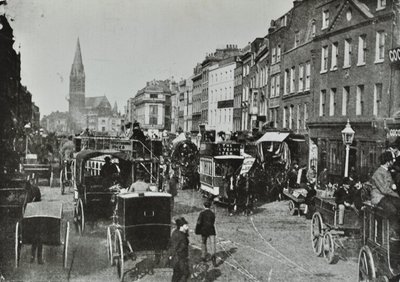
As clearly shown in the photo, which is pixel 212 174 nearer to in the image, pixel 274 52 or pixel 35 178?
pixel 35 178

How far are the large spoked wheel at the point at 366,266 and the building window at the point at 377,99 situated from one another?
17.8 meters

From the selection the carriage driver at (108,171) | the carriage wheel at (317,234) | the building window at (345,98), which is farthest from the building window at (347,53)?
the carriage wheel at (317,234)

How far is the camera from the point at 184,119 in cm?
10212

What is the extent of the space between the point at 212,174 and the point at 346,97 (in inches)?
396

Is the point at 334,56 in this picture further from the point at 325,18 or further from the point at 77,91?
the point at 77,91

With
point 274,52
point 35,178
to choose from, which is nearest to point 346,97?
point 274,52

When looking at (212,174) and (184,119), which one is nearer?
(212,174)

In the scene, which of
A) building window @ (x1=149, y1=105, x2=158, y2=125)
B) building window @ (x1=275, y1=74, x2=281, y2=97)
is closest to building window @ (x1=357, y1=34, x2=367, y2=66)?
building window @ (x1=275, y1=74, x2=281, y2=97)

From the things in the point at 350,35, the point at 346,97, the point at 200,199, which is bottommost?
the point at 200,199

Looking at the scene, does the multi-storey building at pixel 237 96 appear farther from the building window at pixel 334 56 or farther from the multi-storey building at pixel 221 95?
the building window at pixel 334 56

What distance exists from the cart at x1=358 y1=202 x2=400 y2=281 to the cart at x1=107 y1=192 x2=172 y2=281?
4045mm

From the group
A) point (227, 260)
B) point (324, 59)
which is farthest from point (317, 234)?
point (324, 59)

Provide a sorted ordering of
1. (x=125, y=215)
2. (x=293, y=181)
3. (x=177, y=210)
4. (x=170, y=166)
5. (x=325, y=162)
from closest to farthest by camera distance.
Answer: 1. (x=125, y=215)
2. (x=177, y=210)
3. (x=293, y=181)
4. (x=325, y=162)
5. (x=170, y=166)

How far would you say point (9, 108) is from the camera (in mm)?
39781
